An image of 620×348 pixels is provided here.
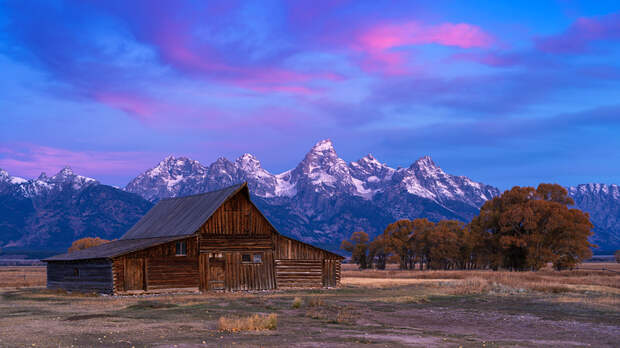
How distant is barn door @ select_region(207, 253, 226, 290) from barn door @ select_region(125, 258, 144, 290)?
5.25 meters

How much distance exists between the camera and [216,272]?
4919cm

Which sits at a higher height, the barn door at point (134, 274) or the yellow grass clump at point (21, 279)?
the barn door at point (134, 274)

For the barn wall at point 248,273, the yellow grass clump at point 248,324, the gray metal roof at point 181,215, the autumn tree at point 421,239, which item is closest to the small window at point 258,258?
the barn wall at point 248,273

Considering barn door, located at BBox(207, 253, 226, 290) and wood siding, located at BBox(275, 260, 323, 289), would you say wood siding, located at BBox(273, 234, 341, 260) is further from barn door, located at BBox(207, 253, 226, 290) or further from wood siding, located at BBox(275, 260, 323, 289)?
barn door, located at BBox(207, 253, 226, 290)

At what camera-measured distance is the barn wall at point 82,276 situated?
45688mm

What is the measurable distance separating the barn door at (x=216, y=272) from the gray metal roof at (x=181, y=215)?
9.15 ft

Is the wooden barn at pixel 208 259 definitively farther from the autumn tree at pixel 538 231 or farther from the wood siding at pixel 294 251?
the autumn tree at pixel 538 231

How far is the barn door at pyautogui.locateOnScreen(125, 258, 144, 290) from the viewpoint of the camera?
45.3 m

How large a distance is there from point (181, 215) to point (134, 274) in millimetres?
10256

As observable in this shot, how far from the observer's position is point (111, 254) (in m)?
45.5

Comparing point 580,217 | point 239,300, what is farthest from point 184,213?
point 580,217

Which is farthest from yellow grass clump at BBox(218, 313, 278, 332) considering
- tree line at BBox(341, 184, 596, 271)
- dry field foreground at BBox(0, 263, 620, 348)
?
tree line at BBox(341, 184, 596, 271)

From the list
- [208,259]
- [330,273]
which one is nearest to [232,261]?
[208,259]

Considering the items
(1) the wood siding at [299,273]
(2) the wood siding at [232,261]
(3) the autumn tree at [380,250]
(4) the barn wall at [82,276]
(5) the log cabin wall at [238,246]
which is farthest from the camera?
A: (3) the autumn tree at [380,250]
